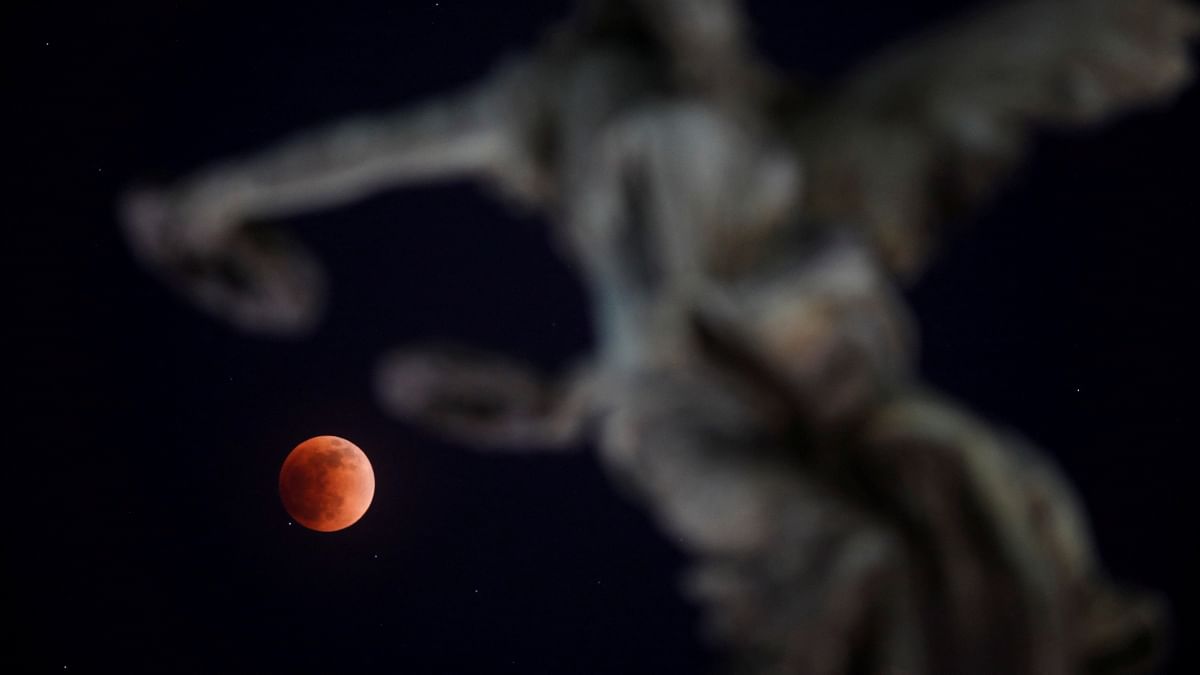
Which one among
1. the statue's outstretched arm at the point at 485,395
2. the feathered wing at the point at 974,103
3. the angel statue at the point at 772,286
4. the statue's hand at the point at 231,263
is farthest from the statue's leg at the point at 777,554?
the statue's hand at the point at 231,263

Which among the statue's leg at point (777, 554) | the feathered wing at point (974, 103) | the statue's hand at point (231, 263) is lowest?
the statue's hand at point (231, 263)

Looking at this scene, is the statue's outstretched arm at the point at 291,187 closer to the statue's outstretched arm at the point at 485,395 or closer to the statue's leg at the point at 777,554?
the statue's outstretched arm at the point at 485,395

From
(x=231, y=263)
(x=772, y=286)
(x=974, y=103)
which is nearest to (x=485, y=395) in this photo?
(x=772, y=286)

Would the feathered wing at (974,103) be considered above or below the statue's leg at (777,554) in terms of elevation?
above

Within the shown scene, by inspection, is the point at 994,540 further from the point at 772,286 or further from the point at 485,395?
the point at 485,395

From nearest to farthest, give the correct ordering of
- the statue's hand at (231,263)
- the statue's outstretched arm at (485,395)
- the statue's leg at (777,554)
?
the statue's leg at (777,554), the statue's outstretched arm at (485,395), the statue's hand at (231,263)

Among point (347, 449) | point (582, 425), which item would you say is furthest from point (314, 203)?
point (347, 449)
